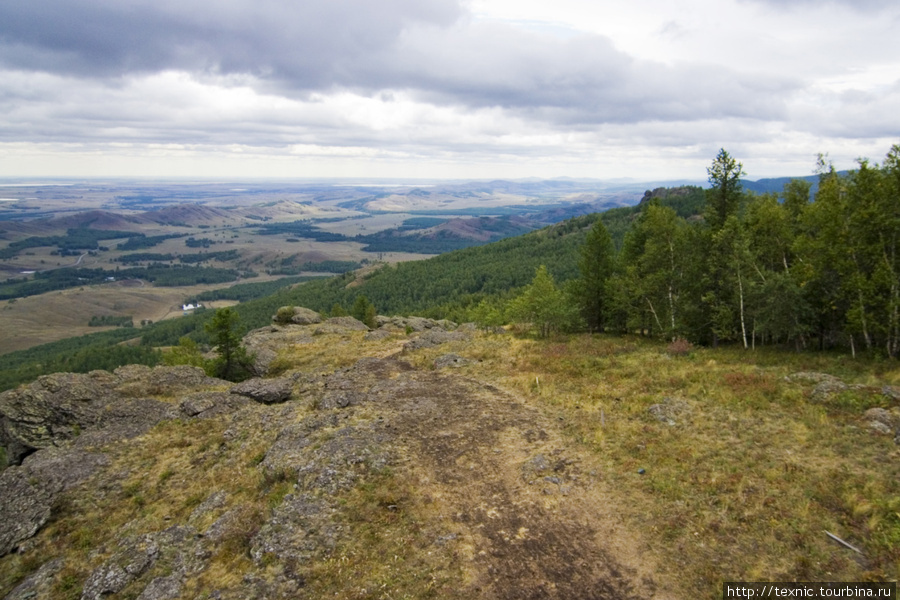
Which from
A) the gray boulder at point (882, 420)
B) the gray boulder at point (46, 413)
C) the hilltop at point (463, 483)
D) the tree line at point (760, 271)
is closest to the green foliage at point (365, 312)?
the tree line at point (760, 271)

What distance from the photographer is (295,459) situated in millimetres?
21453

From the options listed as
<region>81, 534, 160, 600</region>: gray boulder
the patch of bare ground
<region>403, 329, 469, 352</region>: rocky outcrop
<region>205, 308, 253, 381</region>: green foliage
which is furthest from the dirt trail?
<region>205, 308, 253, 381</region>: green foliage

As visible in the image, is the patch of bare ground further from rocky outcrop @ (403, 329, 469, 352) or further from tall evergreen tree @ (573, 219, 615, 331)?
tall evergreen tree @ (573, 219, 615, 331)

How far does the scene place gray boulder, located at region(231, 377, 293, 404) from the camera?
32.0m

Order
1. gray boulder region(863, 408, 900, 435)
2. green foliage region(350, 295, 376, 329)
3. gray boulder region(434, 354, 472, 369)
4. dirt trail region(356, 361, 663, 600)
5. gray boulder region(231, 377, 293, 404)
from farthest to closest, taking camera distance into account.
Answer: green foliage region(350, 295, 376, 329) < gray boulder region(434, 354, 472, 369) < gray boulder region(231, 377, 293, 404) < gray boulder region(863, 408, 900, 435) < dirt trail region(356, 361, 663, 600)

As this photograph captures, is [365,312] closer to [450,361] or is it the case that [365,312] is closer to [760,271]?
[450,361]

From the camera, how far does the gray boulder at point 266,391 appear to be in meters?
32.0

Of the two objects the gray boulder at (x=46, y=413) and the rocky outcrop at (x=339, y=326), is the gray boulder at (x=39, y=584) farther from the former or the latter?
the rocky outcrop at (x=339, y=326)

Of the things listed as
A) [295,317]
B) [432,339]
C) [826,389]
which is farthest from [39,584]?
[295,317]

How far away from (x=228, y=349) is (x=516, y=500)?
35065 millimetres

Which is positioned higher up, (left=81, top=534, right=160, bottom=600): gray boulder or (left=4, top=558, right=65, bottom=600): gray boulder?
(left=81, top=534, right=160, bottom=600): gray boulder

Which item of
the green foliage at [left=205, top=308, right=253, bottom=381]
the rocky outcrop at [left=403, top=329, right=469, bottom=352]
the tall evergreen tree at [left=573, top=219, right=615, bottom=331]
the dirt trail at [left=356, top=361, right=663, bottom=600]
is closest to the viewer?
the dirt trail at [left=356, top=361, right=663, bottom=600]

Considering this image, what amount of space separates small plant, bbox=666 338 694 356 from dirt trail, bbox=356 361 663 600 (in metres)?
15.2

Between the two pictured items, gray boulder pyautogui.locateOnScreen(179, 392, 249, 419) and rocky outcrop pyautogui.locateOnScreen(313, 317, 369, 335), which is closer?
gray boulder pyautogui.locateOnScreen(179, 392, 249, 419)
